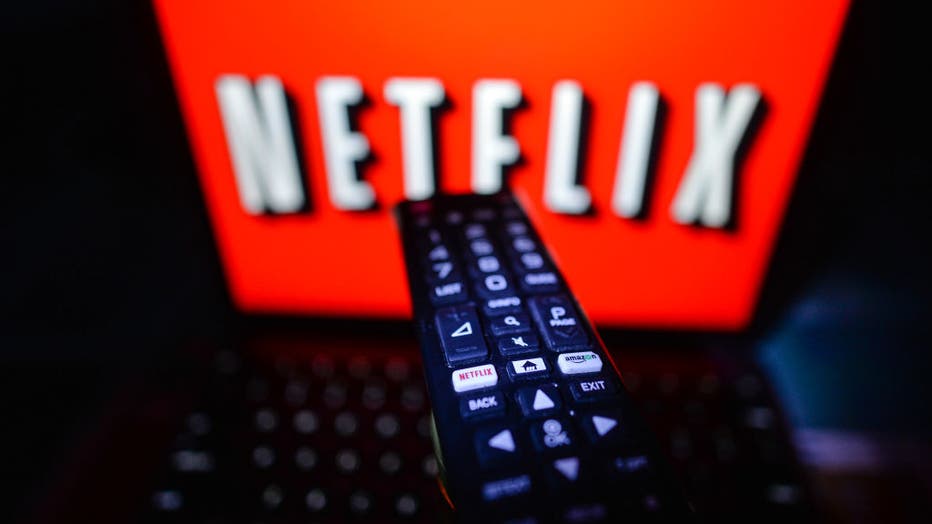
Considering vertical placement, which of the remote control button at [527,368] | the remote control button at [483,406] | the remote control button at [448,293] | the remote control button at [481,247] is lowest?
the remote control button at [483,406]

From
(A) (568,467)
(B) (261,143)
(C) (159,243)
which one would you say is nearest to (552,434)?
(A) (568,467)

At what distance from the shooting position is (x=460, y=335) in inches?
10.9

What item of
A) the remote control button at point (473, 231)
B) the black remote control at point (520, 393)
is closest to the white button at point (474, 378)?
the black remote control at point (520, 393)

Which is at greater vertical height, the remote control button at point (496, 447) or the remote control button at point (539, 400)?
the remote control button at point (539, 400)

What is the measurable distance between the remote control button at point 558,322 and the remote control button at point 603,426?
0.04m

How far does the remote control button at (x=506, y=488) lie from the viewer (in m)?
0.21

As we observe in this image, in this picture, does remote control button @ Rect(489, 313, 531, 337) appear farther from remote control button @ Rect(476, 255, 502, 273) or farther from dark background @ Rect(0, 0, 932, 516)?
dark background @ Rect(0, 0, 932, 516)

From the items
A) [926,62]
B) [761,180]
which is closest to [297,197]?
[761,180]

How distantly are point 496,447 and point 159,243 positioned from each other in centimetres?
49

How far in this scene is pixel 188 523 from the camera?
33cm

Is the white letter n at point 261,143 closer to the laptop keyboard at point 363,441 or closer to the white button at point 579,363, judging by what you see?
the laptop keyboard at point 363,441

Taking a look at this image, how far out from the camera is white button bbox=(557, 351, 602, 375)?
0.26 m

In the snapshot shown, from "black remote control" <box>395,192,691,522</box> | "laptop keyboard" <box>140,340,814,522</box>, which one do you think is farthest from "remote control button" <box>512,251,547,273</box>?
"laptop keyboard" <box>140,340,814,522</box>

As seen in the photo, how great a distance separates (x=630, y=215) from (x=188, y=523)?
0.33 metres
